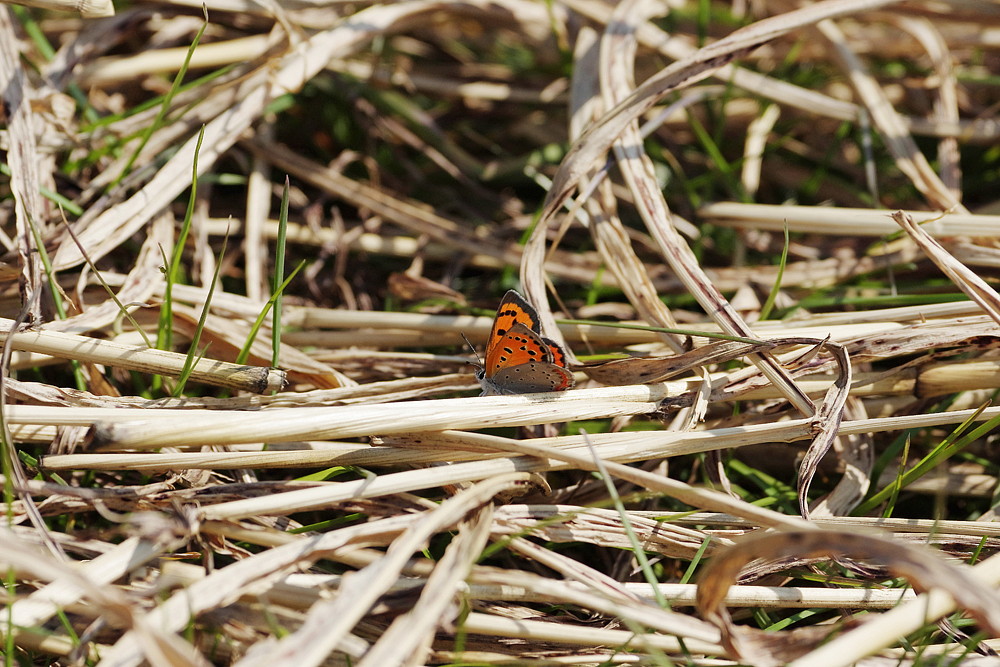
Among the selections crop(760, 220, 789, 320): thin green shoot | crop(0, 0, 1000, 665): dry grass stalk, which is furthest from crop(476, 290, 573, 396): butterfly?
crop(760, 220, 789, 320): thin green shoot

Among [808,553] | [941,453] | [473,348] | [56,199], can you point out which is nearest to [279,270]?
[473,348]

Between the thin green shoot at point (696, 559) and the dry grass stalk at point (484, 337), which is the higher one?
the dry grass stalk at point (484, 337)

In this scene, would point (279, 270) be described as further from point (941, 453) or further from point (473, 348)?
point (941, 453)

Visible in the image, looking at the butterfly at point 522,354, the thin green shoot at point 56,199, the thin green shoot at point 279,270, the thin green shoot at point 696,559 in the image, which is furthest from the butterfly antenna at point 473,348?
the thin green shoot at point 56,199

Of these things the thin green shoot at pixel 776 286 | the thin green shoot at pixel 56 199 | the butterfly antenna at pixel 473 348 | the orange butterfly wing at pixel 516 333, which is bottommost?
the butterfly antenna at pixel 473 348

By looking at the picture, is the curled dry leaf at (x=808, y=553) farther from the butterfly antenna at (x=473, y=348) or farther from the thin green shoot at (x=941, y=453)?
the butterfly antenna at (x=473, y=348)

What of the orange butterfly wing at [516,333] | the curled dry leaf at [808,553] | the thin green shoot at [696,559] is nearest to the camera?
the curled dry leaf at [808,553]

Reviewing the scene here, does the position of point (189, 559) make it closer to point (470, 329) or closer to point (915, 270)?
point (470, 329)

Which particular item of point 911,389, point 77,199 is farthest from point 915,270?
point 77,199
